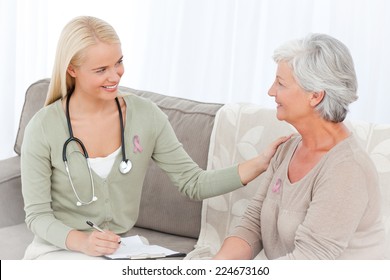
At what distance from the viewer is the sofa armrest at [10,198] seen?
9.62 ft

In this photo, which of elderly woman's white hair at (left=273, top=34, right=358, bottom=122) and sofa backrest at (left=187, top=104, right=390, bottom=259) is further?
sofa backrest at (left=187, top=104, right=390, bottom=259)

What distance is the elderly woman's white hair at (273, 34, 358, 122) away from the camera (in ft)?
6.95

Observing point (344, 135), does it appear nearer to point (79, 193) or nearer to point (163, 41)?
point (79, 193)

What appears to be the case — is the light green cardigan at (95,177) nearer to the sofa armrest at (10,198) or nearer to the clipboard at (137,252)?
the clipboard at (137,252)

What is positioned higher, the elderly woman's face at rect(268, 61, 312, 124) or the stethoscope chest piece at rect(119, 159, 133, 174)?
the elderly woman's face at rect(268, 61, 312, 124)

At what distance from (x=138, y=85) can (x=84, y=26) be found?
176cm

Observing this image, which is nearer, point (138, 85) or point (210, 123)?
point (210, 123)

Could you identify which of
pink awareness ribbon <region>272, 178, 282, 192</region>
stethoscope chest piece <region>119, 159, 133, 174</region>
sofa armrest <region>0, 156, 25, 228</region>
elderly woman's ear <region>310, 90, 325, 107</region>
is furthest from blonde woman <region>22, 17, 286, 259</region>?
sofa armrest <region>0, 156, 25, 228</region>

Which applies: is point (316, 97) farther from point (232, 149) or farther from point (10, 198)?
point (10, 198)

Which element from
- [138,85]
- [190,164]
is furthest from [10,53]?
[190,164]

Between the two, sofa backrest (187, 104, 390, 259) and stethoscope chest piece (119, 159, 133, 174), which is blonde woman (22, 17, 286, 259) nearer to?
stethoscope chest piece (119, 159, 133, 174)

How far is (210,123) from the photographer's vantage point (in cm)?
287

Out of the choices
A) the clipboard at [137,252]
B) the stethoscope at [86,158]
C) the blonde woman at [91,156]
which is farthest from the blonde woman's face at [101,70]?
the clipboard at [137,252]
